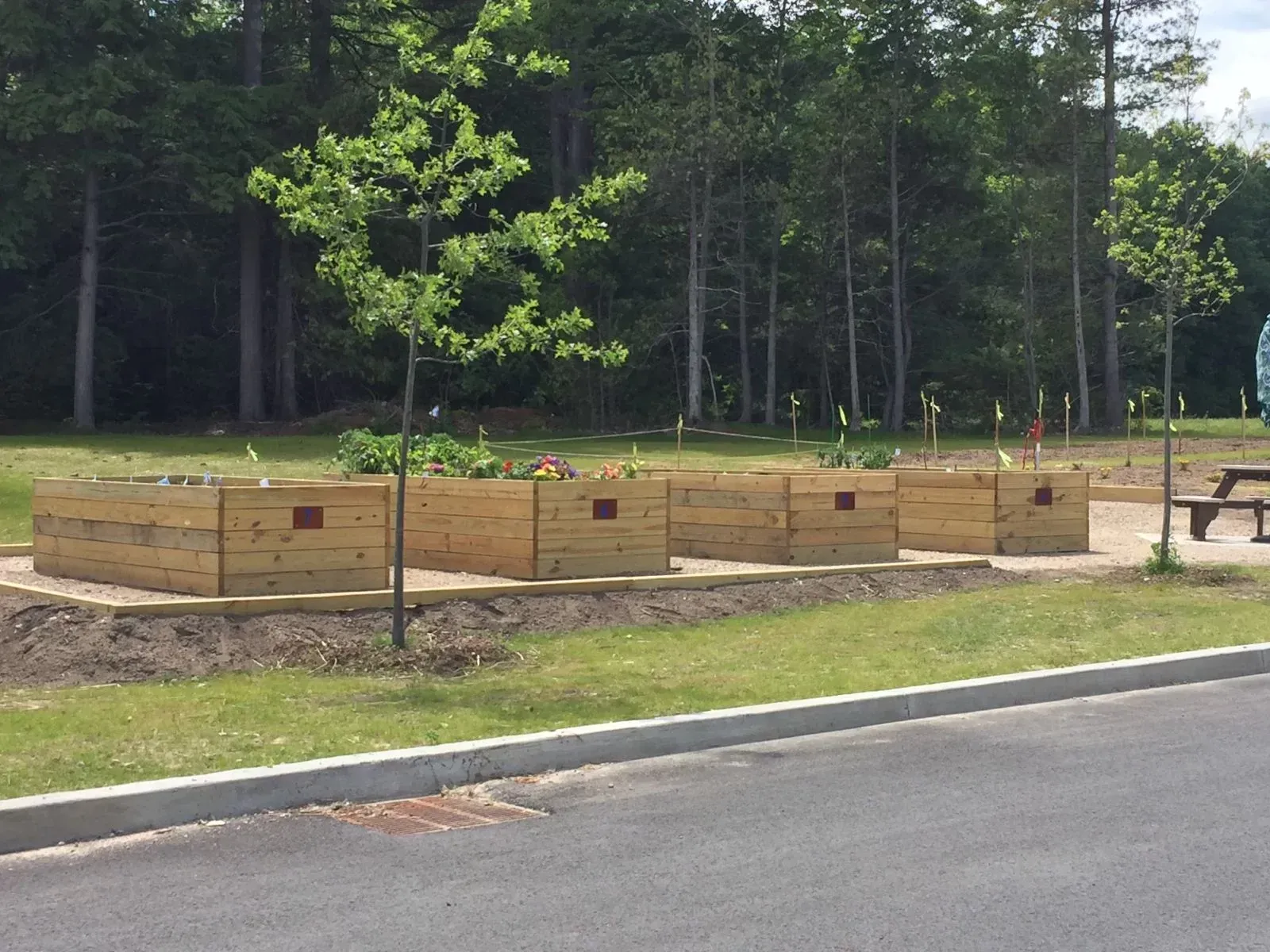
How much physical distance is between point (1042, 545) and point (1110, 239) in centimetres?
2670

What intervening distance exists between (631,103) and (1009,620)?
30687mm

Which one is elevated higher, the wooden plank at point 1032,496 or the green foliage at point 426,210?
the green foliage at point 426,210

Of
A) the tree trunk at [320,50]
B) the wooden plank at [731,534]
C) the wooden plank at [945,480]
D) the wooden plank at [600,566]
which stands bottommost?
the wooden plank at [600,566]

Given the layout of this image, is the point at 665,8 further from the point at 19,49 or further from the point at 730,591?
the point at 730,591

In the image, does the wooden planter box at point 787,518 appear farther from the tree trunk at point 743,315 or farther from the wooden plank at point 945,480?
the tree trunk at point 743,315

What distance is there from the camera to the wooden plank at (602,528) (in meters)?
12.7

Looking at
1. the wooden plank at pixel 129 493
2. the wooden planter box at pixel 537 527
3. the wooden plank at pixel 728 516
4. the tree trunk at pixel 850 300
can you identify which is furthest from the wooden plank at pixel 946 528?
the tree trunk at pixel 850 300

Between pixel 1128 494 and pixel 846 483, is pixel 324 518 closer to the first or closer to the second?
pixel 846 483

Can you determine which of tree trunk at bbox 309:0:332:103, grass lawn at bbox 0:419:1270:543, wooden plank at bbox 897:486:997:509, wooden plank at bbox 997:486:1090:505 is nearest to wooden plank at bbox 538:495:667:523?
wooden plank at bbox 897:486:997:509

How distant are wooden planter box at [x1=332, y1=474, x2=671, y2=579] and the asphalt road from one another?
5185 mm

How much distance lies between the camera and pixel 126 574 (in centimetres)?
1198

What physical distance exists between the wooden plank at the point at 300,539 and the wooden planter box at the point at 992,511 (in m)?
6.98

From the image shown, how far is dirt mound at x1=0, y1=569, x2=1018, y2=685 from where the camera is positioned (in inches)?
385

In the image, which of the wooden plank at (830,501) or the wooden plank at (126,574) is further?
the wooden plank at (830,501)
